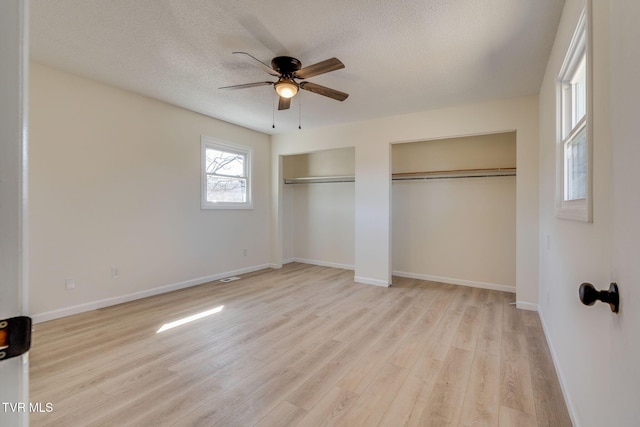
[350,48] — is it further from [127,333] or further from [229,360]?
[127,333]

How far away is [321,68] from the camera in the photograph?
238cm

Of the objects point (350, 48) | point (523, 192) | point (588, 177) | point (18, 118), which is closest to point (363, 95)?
point (350, 48)

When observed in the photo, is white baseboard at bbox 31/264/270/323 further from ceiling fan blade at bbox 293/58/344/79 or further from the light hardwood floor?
ceiling fan blade at bbox 293/58/344/79

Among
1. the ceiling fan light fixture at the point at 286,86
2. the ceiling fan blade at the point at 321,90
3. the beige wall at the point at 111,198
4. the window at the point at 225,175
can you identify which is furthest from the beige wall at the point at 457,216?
the beige wall at the point at 111,198

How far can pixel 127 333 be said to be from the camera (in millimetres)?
2697

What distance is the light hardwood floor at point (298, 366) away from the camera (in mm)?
1689

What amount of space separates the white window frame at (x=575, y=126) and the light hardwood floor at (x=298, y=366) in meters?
1.23

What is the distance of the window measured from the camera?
4535 mm

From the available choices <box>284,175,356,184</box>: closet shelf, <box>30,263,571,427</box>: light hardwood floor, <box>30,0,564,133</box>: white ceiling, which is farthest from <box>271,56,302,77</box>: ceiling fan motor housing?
<box>284,175,356,184</box>: closet shelf

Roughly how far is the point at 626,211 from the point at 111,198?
14.1 feet

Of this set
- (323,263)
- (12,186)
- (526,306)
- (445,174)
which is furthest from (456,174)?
(12,186)

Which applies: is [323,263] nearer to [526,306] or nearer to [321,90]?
[526,306]

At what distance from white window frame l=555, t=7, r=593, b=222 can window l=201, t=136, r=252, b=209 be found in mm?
4331

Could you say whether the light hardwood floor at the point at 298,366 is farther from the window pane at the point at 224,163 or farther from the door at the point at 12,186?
the window pane at the point at 224,163
